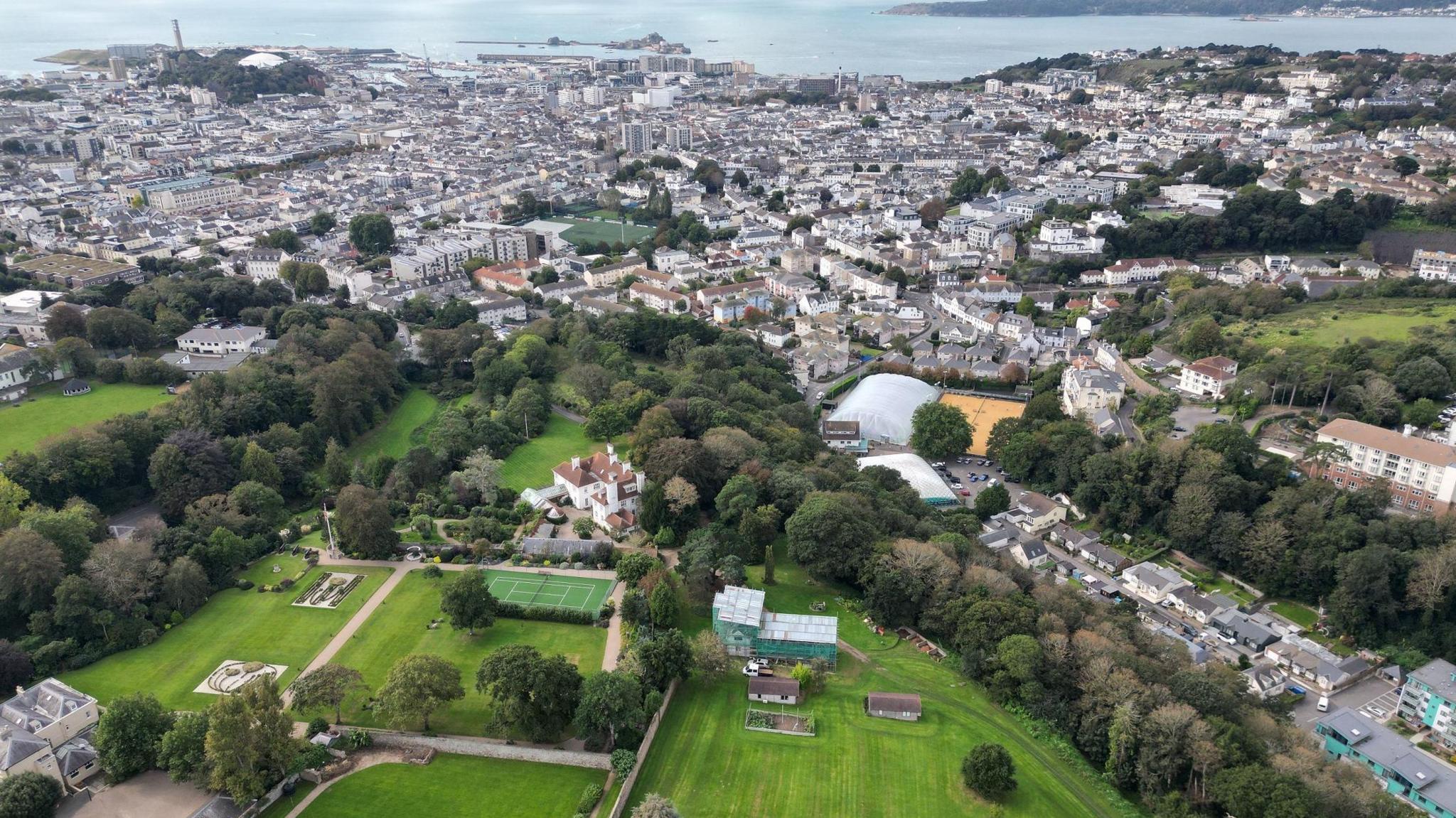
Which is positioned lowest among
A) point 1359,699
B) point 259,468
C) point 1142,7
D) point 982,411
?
point 1359,699

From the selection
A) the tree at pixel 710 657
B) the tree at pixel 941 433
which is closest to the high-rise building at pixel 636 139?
the tree at pixel 941 433

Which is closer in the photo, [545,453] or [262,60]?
[545,453]

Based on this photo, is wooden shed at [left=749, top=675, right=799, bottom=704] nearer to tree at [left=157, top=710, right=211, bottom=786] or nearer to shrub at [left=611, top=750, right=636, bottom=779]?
shrub at [left=611, top=750, right=636, bottom=779]

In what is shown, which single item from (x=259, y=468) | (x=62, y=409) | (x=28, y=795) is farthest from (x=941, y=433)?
(x=62, y=409)

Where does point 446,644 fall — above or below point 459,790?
above

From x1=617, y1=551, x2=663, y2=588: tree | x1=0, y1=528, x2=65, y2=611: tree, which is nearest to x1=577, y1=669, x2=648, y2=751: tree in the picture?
x1=617, y1=551, x2=663, y2=588: tree

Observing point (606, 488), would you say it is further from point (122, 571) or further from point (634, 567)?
point (122, 571)

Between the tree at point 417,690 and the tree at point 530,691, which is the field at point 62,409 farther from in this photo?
the tree at point 530,691
